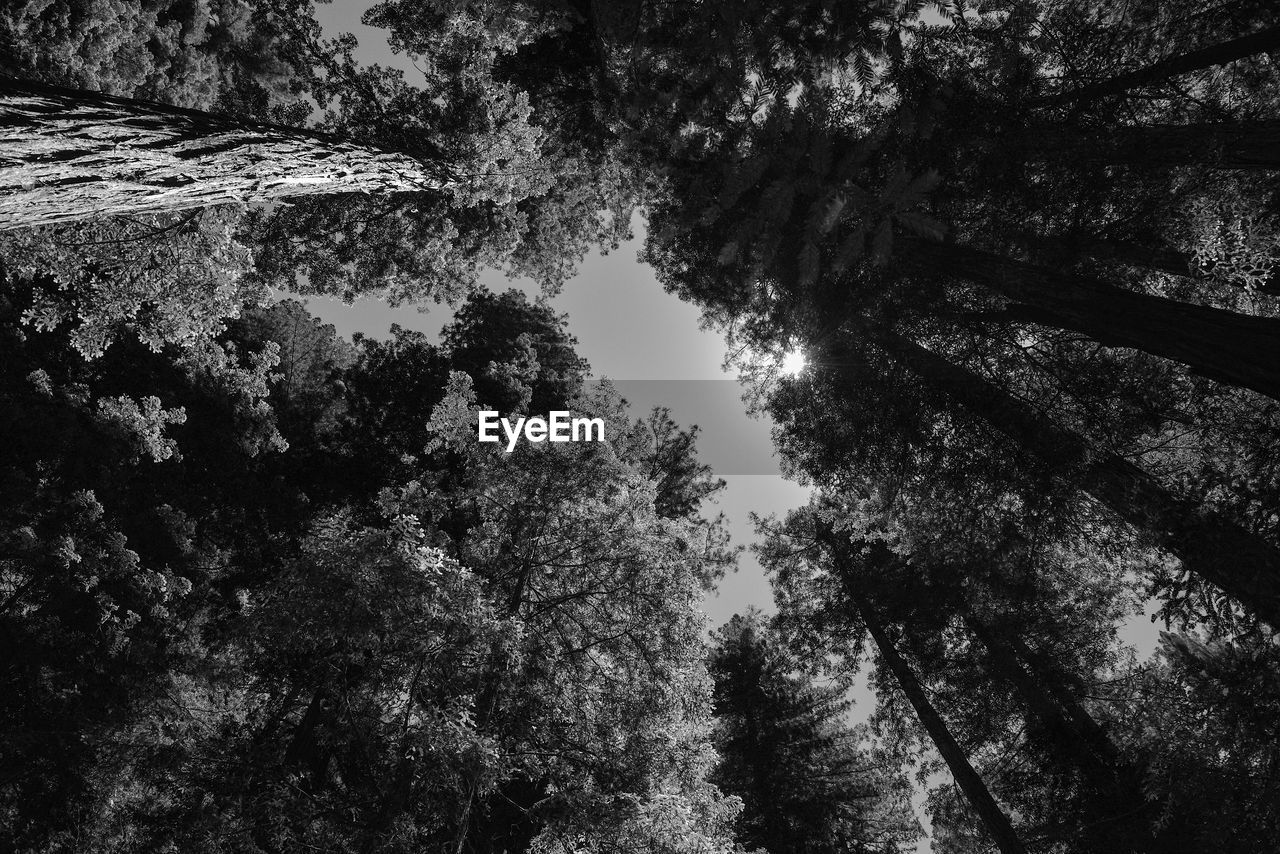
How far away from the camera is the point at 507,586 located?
408 inches

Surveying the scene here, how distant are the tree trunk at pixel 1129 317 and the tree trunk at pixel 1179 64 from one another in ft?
5.24

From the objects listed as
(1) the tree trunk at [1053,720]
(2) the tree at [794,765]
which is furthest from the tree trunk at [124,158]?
(2) the tree at [794,765]

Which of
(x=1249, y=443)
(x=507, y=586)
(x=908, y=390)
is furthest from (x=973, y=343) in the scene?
(x=507, y=586)

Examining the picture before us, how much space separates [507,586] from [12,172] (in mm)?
8101

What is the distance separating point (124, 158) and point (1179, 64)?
29.1ft

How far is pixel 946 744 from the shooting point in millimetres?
11438

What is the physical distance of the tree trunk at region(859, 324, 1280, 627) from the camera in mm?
4477

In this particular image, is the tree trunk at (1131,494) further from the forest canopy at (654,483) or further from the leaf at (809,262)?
the leaf at (809,262)

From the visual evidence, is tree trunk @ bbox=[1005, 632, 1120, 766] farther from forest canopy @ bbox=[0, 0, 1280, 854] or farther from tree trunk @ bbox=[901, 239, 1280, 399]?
tree trunk @ bbox=[901, 239, 1280, 399]

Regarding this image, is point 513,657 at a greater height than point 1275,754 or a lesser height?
greater

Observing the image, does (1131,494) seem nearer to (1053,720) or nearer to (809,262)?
(809,262)

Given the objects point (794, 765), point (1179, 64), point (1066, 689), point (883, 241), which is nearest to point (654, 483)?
point (883, 241)

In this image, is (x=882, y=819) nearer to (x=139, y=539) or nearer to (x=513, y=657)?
(x=513, y=657)

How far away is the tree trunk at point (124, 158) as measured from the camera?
370cm
